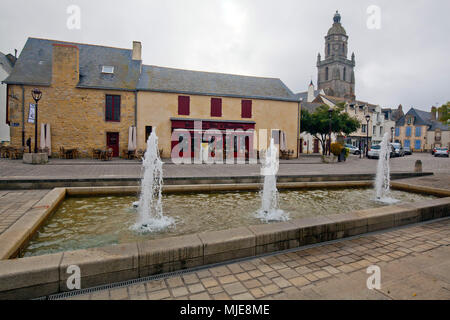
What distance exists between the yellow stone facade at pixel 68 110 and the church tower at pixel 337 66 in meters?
64.8

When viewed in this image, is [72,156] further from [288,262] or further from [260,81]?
[288,262]

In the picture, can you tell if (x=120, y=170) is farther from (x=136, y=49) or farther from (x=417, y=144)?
(x=417, y=144)

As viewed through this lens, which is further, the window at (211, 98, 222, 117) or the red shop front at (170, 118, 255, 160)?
the window at (211, 98, 222, 117)

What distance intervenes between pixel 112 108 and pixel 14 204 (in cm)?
1730

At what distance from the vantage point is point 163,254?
10.7 feet

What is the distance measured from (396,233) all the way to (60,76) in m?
23.7

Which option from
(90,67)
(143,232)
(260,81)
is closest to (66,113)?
(90,67)

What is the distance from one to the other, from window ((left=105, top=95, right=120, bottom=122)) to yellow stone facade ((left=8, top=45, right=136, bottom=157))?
0.30m

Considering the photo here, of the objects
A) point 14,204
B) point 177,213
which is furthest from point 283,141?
point 14,204

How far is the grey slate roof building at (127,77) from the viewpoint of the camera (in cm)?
2109

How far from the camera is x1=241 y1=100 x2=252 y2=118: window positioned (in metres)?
24.8

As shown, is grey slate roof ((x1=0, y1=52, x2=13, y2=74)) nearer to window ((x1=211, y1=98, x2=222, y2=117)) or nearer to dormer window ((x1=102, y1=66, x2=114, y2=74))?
dormer window ((x1=102, y1=66, x2=114, y2=74))

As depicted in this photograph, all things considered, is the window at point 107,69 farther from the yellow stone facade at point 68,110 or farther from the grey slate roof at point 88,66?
the yellow stone facade at point 68,110

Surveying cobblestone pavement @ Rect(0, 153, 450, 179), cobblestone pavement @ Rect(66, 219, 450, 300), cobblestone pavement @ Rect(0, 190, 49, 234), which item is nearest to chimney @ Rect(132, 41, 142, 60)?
cobblestone pavement @ Rect(0, 153, 450, 179)
